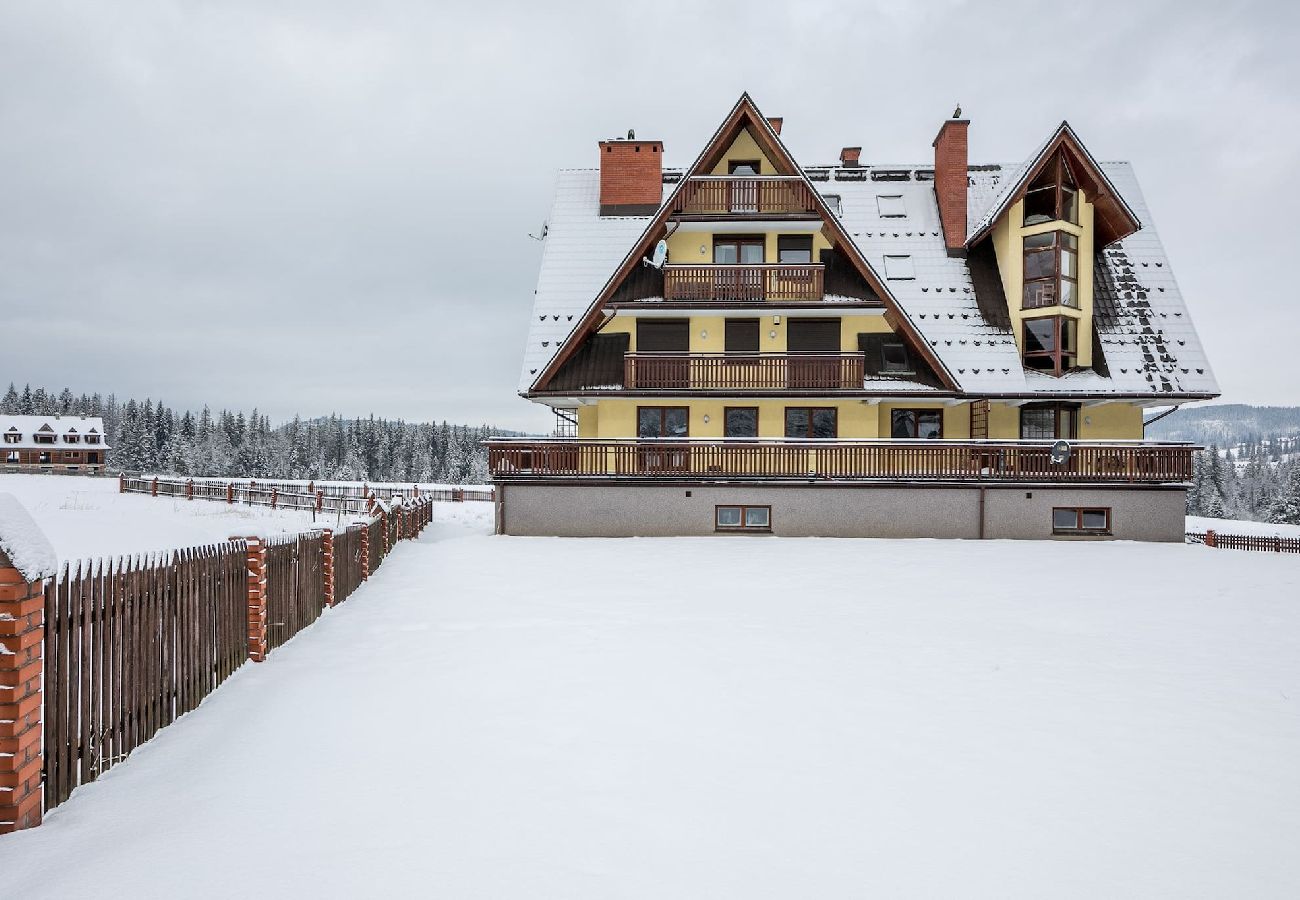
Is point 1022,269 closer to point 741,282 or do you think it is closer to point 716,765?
point 741,282

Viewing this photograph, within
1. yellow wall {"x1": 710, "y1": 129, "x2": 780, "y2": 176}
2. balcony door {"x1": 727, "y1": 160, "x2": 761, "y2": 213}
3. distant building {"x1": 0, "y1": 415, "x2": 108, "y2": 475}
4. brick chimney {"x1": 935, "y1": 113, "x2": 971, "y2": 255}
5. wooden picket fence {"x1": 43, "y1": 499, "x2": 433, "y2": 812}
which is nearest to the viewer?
wooden picket fence {"x1": 43, "y1": 499, "x2": 433, "y2": 812}

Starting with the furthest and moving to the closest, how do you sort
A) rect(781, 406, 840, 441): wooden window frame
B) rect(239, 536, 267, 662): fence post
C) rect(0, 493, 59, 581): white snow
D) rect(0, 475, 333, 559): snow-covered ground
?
rect(781, 406, 840, 441): wooden window frame < rect(0, 475, 333, 559): snow-covered ground < rect(239, 536, 267, 662): fence post < rect(0, 493, 59, 581): white snow

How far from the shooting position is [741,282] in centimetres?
2081

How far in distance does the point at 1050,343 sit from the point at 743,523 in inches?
449

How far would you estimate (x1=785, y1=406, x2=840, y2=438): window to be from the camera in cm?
2166

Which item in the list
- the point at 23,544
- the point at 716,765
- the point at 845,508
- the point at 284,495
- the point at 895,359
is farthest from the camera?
the point at 284,495

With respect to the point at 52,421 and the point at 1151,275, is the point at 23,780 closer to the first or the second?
the point at 1151,275

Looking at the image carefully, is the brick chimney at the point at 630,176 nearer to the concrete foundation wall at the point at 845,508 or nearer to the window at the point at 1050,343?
the concrete foundation wall at the point at 845,508

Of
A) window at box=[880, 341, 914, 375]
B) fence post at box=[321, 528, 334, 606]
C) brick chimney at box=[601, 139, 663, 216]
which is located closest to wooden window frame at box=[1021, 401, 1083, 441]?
window at box=[880, 341, 914, 375]

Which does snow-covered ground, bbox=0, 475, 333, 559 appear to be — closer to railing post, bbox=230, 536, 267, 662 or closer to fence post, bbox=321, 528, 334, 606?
fence post, bbox=321, 528, 334, 606

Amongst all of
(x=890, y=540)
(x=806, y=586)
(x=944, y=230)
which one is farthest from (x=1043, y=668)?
(x=944, y=230)

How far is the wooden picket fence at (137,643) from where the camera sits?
15.1 ft

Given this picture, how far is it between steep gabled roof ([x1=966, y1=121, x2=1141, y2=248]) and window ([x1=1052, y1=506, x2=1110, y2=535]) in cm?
954

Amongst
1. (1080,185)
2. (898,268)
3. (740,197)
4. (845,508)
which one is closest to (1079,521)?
(845,508)
